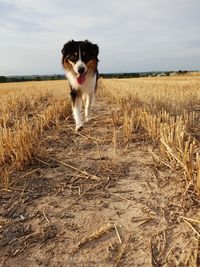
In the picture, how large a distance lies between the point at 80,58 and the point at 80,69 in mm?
227

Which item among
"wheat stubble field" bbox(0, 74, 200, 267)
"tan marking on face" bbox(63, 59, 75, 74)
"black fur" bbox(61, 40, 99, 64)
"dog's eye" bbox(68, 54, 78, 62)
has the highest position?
"black fur" bbox(61, 40, 99, 64)

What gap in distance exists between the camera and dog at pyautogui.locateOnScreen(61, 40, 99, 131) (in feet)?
22.6

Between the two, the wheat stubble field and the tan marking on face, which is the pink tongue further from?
the wheat stubble field

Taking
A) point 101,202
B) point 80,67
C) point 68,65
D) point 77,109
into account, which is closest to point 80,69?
point 80,67

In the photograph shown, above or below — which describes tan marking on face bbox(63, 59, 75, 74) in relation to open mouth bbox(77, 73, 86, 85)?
above

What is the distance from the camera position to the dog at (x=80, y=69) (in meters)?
6.89

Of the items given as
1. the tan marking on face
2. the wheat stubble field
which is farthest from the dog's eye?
the wheat stubble field

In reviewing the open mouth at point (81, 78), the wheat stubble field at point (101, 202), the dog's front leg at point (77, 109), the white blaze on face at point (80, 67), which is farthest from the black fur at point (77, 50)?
the wheat stubble field at point (101, 202)

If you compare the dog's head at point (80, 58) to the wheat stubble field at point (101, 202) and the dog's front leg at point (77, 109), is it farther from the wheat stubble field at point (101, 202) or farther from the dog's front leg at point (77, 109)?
the wheat stubble field at point (101, 202)

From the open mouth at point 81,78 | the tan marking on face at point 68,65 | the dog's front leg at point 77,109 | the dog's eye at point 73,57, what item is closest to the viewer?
the dog's front leg at point 77,109

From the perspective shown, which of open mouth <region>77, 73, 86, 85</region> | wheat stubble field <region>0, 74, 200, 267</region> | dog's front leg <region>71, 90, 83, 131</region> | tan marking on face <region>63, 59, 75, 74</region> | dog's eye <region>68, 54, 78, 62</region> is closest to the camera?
wheat stubble field <region>0, 74, 200, 267</region>

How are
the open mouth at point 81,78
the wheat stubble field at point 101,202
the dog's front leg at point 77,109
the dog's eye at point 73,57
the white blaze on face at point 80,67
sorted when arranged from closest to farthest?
1. the wheat stubble field at point 101,202
2. the dog's front leg at point 77,109
3. the white blaze on face at point 80,67
4. the dog's eye at point 73,57
5. the open mouth at point 81,78

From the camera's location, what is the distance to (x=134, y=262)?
2.57 metres

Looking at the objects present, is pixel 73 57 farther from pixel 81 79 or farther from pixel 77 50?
pixel 81 79
